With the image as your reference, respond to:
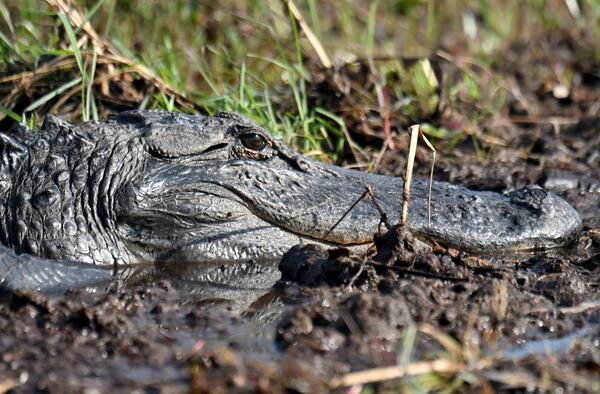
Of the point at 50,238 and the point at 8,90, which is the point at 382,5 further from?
the point at 50,238

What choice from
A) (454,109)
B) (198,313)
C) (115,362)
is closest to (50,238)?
(198,313)

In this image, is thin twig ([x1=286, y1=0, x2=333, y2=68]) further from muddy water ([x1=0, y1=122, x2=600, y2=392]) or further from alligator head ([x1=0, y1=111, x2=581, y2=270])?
muddy water ([x1=0, y1=122, x2=600, y2=392])

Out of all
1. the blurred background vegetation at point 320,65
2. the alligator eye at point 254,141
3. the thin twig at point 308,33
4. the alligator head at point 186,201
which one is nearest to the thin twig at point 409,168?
the alligator head at point 186,201

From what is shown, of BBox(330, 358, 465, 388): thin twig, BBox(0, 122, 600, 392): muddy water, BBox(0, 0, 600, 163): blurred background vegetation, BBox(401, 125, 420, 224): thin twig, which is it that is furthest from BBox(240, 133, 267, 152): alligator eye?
BBox(330, 358, 465, 388): thin twig

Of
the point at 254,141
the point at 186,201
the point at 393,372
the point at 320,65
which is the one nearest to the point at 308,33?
the point at 320,65

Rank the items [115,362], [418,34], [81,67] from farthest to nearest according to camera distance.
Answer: [418,34], [81,67], [115,362]

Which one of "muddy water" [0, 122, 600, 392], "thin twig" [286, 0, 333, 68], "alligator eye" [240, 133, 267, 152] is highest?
"thin twig" [286, 0, 333, 68]

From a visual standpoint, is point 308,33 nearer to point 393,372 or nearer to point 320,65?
point 320,65
